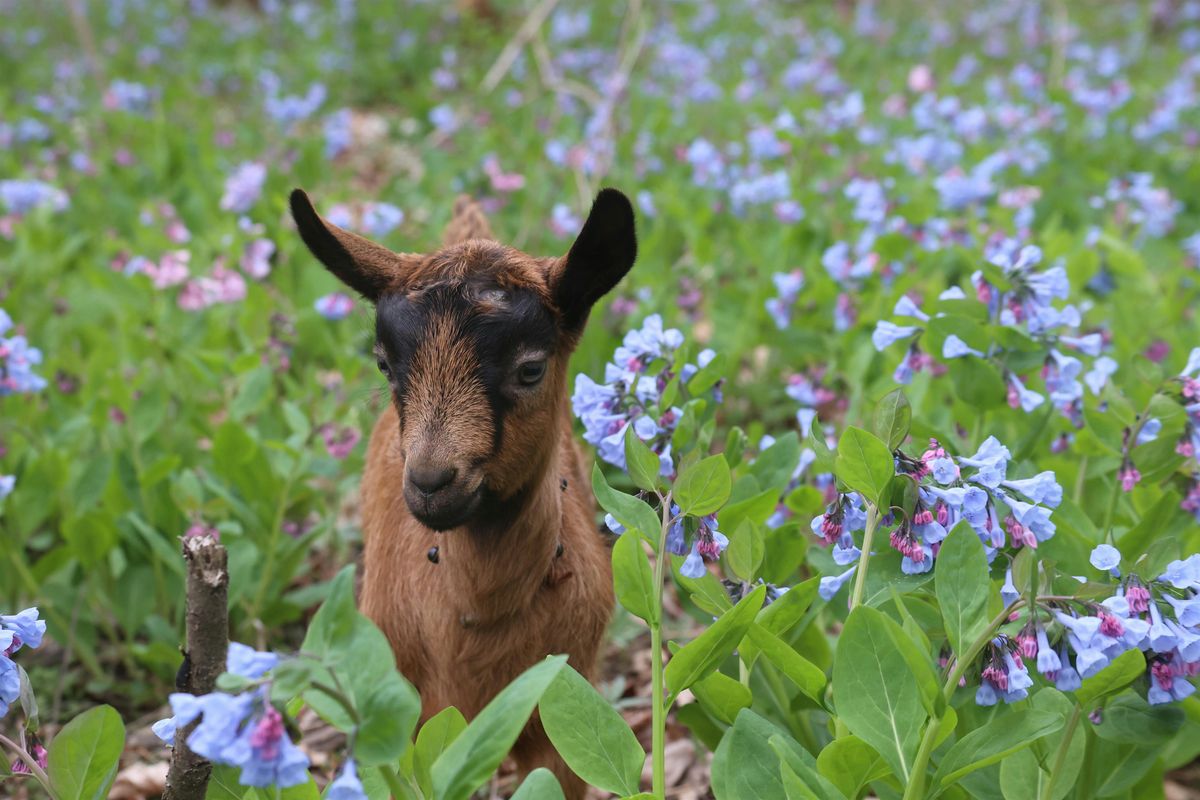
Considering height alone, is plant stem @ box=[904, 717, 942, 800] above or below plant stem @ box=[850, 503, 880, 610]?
below

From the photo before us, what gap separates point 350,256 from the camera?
2732 mm

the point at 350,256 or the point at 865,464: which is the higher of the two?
the point at 350,256

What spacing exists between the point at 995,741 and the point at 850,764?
0.27 metres

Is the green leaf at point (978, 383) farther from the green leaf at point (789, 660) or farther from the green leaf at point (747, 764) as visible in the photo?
the green leaf at point (747, 764)

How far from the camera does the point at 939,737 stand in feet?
6.36

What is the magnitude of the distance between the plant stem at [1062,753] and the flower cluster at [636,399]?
1014 millimetres

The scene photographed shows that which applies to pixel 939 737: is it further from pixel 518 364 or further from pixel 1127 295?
pixel 1127 295

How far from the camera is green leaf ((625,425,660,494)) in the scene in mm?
2227

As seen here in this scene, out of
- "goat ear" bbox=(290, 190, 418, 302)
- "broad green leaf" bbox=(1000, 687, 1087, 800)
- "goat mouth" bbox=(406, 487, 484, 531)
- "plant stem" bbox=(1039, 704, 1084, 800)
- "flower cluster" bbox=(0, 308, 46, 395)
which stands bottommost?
"broad green leaf" bbox=(1000, 687, 1087, 800)

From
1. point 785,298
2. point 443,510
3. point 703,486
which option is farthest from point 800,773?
point 785,298

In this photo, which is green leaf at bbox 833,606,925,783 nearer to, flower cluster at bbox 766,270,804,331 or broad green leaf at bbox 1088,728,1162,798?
broad green leaf at bbox 1088,728,1162,798

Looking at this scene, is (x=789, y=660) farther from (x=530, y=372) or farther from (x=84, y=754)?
(x=84, y=754)

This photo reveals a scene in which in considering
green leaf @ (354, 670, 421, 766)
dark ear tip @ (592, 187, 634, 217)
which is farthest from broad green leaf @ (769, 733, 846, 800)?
dark ear tip @ (592, 187, 634, 217)

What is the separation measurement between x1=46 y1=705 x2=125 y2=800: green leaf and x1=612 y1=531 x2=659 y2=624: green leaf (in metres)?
0.92
